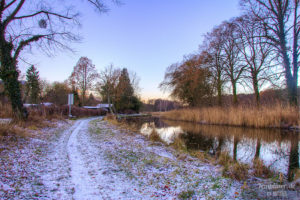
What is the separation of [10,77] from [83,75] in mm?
23513

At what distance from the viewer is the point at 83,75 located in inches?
1134

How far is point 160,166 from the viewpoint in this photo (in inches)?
136

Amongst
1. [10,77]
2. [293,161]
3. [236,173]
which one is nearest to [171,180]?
[236,173]

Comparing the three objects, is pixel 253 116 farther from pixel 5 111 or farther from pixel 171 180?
pixel 5 111

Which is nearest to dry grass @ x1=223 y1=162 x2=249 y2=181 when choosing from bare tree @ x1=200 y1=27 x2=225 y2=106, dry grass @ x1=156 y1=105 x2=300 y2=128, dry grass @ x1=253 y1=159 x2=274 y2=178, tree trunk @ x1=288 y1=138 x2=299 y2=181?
dry grass @ x1=253 y1=159 x2=274 y2=178

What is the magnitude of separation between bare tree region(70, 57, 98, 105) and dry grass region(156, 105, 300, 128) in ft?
70.1

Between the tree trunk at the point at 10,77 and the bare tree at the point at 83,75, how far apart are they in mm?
22516

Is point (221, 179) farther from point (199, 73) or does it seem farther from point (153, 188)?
point (199, 73)

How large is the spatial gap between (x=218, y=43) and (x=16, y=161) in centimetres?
1590

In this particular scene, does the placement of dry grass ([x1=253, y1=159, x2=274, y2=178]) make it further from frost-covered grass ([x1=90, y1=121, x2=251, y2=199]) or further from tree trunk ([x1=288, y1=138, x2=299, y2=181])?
frost-covered grass ([x1=90, y1=121, x2=251, y2=199])

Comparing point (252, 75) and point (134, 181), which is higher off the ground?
point (252, 75)

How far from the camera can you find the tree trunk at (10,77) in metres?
6.41

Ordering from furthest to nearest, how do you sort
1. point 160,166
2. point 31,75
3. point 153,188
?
point 31,75 < point 160,166 < point 153,188

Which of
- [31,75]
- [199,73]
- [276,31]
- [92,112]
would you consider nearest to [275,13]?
[276,31]
